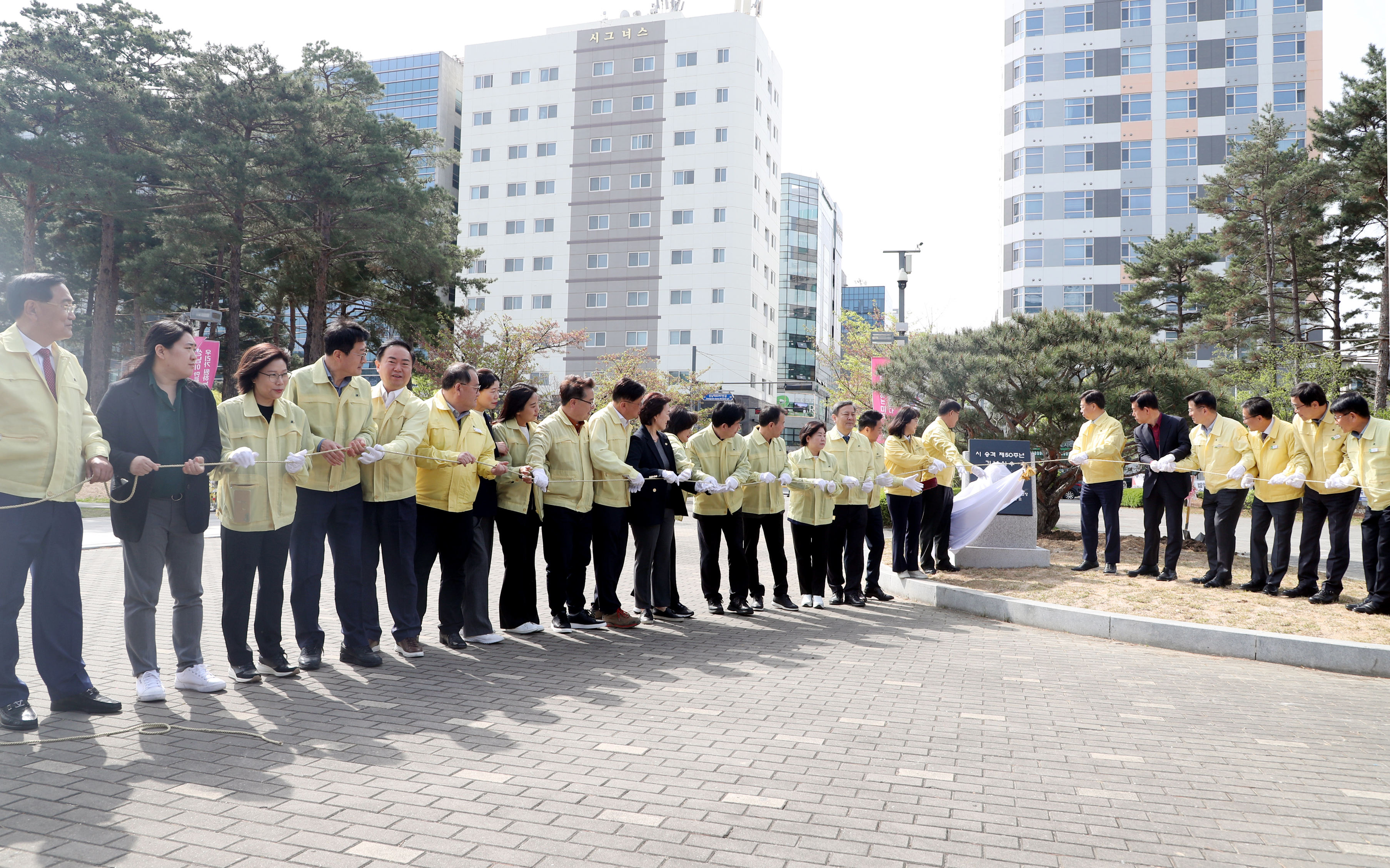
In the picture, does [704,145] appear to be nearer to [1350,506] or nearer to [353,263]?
[353,263]

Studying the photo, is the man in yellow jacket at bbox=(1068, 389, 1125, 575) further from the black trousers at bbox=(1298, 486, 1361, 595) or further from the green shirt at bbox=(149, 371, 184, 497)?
the green shirt at bbox=(149, 371, 184, 497)

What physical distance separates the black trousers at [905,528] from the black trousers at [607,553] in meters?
3.65

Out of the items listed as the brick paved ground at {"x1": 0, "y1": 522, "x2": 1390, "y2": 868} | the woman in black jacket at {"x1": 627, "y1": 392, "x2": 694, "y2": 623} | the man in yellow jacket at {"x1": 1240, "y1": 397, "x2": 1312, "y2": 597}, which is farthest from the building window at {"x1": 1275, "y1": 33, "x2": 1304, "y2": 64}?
the woman in black jacket at {"x1": 627, "y1": 392, "x2": 694, "y2": 623}

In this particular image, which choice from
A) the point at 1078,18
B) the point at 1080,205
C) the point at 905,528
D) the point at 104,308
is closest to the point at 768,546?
the point at 905,528

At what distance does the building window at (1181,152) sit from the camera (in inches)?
2167

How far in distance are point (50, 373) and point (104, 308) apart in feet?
108

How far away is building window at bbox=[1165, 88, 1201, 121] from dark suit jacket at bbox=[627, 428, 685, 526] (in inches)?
2290

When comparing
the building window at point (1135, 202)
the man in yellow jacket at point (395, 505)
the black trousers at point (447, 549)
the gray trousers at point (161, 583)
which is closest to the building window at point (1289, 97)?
the building window at point (1135, 202)

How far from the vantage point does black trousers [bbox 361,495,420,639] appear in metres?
6.21

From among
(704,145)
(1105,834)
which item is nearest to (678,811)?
(1105,834)

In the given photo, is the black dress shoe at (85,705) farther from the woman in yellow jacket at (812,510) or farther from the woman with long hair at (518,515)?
the woman in yellow jacket at (812,510)

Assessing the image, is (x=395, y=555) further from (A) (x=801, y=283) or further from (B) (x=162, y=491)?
(A) (x=801, y=283)

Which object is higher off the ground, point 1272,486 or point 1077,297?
point 1077,297

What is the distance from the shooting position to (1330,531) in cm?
898
